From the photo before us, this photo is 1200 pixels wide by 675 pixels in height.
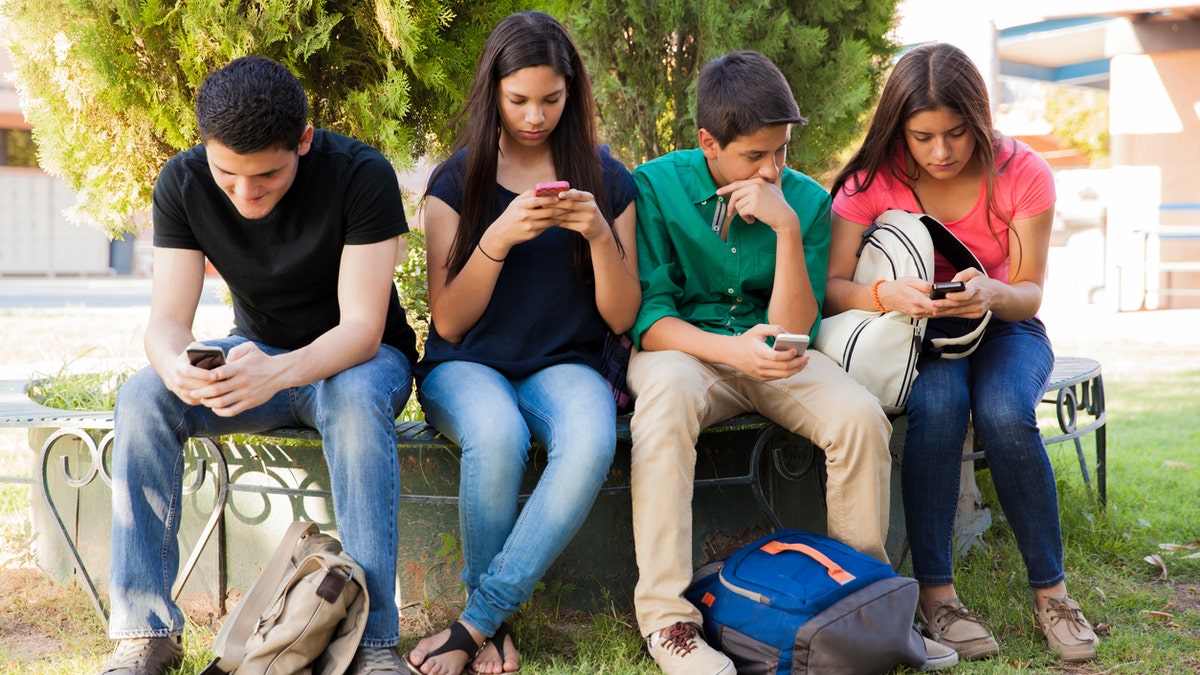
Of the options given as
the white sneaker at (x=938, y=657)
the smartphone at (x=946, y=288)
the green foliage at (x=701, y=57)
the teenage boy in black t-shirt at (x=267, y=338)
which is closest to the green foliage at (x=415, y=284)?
the green foliage at (x=701, y=57)

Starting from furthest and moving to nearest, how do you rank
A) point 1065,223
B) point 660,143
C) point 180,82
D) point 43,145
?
point 1065,223 < point 660,143 < point 43,145 < point 180,82

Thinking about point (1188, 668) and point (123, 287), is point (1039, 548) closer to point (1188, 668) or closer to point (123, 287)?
point (1188, 668)

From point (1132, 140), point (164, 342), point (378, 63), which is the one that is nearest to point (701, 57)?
point (378, 63)

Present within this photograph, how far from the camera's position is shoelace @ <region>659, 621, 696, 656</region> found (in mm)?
2682

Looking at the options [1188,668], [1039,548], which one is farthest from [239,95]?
[1188,668]

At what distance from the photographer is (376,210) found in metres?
2.91

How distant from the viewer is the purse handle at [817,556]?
266 centimetres

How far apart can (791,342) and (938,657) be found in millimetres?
872

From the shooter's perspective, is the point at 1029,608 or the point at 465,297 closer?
the point at 465,297

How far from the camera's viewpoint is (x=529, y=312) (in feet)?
10.2

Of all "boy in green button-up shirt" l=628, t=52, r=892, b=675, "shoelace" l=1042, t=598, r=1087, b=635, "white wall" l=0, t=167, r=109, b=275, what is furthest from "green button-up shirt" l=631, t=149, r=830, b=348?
"white wall" l=0, t=167, r=109, b=275

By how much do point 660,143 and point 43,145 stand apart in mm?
2375

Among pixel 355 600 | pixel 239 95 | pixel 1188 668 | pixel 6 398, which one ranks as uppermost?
pixel 239 95

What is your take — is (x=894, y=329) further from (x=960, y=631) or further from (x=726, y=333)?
(x=960, y=631)
